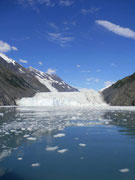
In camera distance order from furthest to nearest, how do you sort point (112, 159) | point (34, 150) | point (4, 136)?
point (4, 136)
point (34, 150)
point (112, 159)

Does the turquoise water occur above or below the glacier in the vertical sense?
below

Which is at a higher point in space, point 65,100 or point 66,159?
point 65,100

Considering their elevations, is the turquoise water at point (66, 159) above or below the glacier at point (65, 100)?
below

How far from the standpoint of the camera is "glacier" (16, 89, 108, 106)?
140 ft

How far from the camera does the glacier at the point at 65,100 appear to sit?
140 ft

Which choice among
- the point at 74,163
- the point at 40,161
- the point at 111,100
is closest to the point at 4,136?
the point at 40,161

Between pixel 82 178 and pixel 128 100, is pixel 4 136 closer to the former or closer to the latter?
pixel 82 178

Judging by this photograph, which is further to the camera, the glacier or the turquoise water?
the glacier

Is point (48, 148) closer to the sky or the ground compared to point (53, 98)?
closer to the ground

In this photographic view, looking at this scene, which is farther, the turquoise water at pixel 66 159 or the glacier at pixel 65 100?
the glacier at pixel 65 100

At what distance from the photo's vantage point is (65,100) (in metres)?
43.2

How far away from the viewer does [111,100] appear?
42.1 m

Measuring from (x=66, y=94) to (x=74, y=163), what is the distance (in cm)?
4229

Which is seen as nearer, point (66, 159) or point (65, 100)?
point (66, 159)
